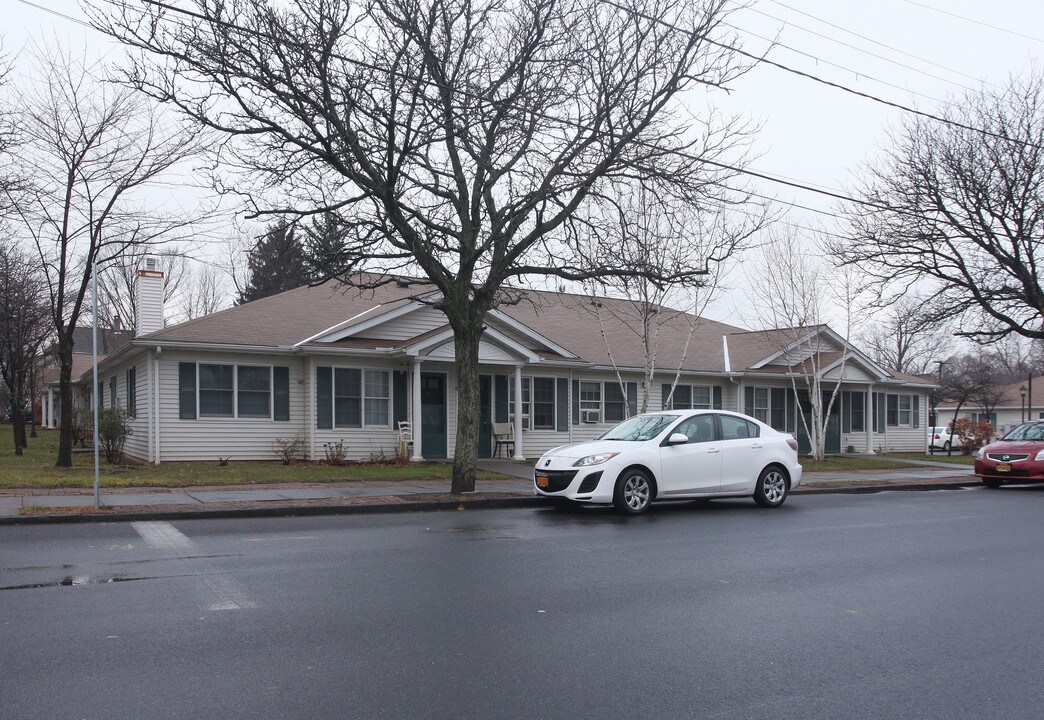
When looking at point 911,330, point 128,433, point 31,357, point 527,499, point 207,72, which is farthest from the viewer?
point 31,357

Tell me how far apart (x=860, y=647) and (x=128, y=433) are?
1991 cm

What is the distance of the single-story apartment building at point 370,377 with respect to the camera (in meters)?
20.4

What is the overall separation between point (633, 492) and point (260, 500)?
5788 millimetres

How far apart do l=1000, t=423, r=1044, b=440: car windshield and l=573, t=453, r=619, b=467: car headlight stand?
13.4 meters

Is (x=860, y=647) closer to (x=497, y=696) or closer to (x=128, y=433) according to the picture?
(x=497, y=696)

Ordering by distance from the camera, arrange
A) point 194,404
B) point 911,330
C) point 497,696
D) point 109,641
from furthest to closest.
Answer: point 911,330
point 194,404
point 109,641
point 497,696

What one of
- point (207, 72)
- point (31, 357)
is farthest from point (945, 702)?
point (31, 357)

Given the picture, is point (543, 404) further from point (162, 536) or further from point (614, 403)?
point (162, 536)

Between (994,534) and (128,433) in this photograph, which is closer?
(994,534)

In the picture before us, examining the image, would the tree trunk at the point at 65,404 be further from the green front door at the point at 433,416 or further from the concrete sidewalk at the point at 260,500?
the green front door at the point at 433,416

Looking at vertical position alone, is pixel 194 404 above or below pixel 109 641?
above

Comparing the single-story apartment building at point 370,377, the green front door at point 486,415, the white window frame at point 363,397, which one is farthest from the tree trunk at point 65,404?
the green front door at point 486,415

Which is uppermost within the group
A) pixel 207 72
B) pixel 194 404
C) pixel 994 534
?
pixel 207 72

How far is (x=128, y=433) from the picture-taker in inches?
854
